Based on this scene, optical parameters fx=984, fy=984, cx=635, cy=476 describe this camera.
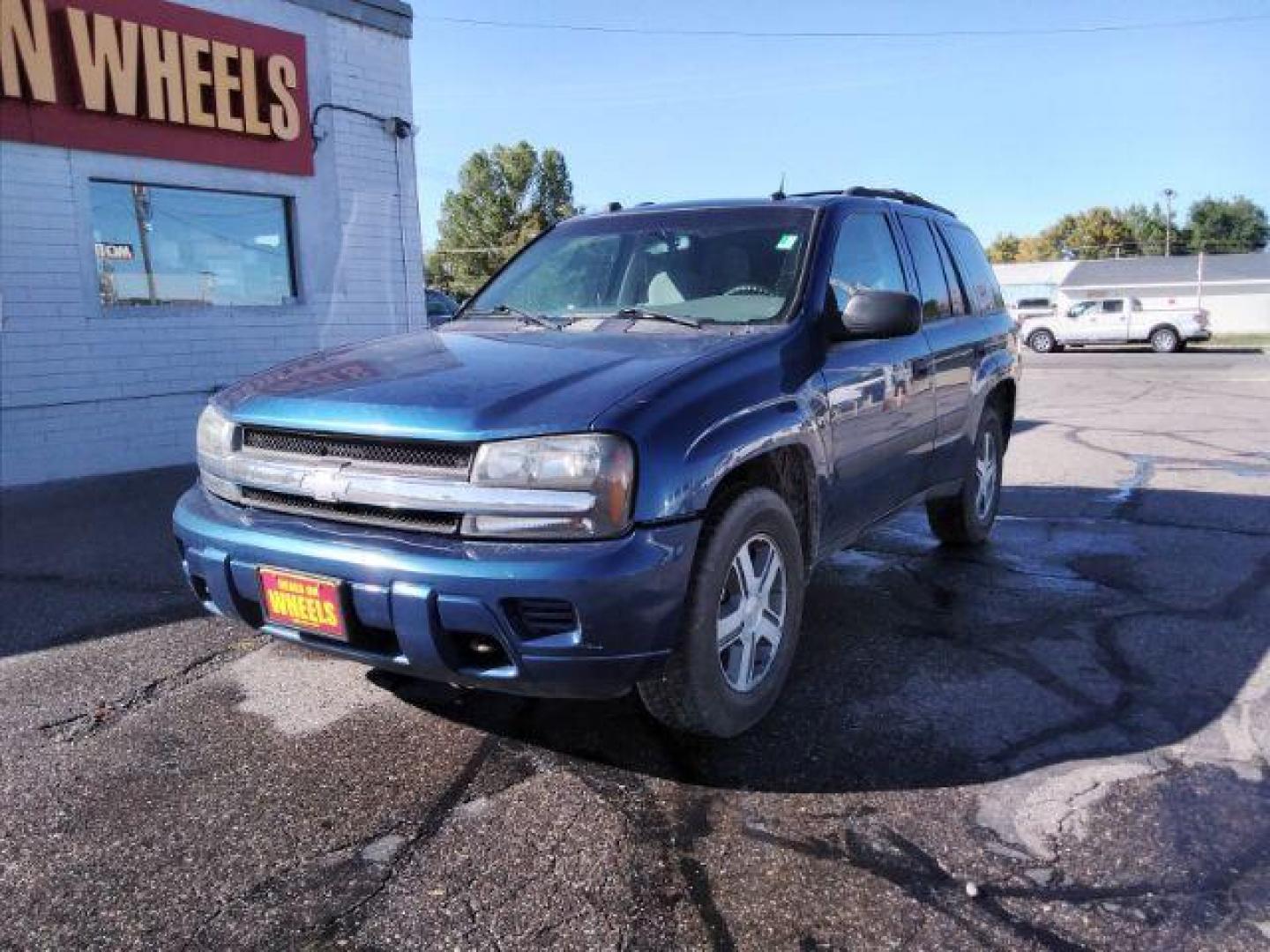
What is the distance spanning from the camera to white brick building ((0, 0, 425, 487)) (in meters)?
8.27

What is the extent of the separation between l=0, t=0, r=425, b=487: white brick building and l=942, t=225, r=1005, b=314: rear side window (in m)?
7.01

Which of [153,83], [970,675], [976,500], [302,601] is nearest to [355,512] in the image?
[302,601]

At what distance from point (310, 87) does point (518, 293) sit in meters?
7.12

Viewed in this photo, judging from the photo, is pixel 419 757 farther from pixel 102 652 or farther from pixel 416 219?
pixel 416 219

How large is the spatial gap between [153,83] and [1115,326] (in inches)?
1156

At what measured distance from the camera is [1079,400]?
15281 mm

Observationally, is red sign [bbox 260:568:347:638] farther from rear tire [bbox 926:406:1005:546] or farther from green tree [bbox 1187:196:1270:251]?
green tree [bbox 1187:196:1270:251]

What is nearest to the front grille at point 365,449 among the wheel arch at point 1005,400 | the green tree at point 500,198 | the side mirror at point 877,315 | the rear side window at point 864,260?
the side mirror at point 877,315

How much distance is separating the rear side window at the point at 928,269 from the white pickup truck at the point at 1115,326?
84.9 ft

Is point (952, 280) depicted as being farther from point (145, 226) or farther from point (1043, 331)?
point (1043, 331)

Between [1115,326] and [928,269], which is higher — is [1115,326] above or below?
below

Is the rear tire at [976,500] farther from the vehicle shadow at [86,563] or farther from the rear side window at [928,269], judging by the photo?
the vehicle shadow at [86,563]

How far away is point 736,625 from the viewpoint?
317cm

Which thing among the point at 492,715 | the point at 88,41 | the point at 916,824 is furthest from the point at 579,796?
the point at 88,41
